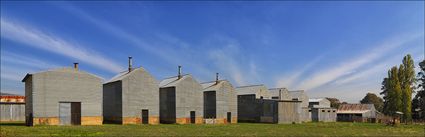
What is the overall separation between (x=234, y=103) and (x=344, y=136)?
31297 mm

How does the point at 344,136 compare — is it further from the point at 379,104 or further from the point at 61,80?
the point at 379,104

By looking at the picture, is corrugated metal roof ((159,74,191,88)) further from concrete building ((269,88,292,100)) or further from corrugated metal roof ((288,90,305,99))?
corrugated metal roof ((288,90,305,99))

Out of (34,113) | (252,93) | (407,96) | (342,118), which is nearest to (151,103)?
(34,113)

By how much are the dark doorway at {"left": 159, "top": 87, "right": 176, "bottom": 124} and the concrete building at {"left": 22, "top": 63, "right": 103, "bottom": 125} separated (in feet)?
35.3

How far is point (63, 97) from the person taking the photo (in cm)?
4269

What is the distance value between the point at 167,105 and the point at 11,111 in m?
24.5

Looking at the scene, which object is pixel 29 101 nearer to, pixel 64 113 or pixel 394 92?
pixel 64 113

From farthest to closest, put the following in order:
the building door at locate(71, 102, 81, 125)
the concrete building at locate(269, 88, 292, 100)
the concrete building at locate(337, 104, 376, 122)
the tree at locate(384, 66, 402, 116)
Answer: the concrete building at locate(337, 104, 376, 122) < the concrete building at locate(269, 88, 292, 100) < the tree at locate(384, 66, 402, 116) < the building door at locate(71, 102, 81, 125)

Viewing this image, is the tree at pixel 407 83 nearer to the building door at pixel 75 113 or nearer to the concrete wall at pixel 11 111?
the building door at pixel 75 113

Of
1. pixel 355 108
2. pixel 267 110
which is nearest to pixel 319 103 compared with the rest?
pixel 355 108

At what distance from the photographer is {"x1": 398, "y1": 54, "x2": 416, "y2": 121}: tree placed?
65250 millimetres

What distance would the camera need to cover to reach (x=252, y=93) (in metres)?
70.1

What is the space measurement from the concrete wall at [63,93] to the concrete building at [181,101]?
10839mm

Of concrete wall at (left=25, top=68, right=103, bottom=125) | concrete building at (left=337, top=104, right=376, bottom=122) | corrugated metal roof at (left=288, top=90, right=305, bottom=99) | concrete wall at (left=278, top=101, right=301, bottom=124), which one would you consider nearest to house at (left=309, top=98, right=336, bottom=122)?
corrugated metal roof at (left=288, top=90, right=305, bottom=99)
